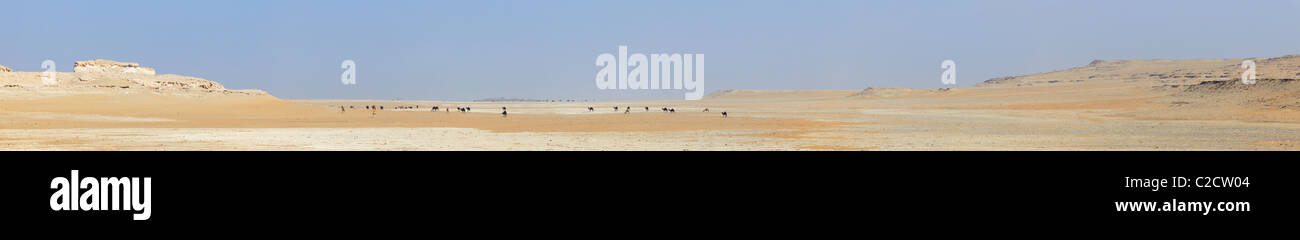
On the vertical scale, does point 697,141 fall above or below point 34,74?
below

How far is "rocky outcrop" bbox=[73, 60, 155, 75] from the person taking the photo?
6656 cm

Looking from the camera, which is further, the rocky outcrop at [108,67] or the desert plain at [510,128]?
the rocky outcrop at [108,67]

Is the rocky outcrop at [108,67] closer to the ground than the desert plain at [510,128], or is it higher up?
higher up

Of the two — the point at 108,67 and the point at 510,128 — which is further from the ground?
the point at 108,67

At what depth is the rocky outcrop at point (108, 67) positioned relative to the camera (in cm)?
6656

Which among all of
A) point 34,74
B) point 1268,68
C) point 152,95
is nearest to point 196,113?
point 152,95

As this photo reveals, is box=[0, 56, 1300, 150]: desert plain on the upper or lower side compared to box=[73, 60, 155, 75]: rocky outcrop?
lower

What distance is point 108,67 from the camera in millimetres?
69188

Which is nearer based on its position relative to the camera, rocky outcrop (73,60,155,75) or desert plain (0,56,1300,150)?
desert plain (0,56,1300,150)

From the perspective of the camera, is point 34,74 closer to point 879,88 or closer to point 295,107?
point 295,107

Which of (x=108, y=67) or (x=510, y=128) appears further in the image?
(x=108, y=67)

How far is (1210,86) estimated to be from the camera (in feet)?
230
